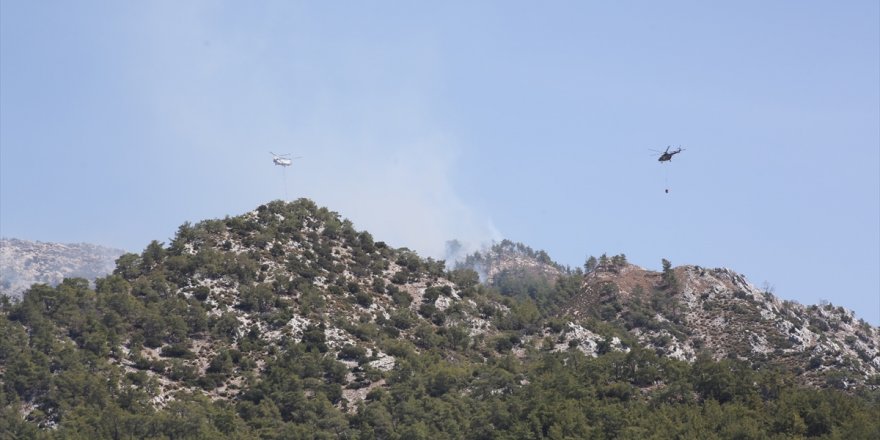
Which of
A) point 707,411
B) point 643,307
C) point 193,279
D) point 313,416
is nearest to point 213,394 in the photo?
point 313,416

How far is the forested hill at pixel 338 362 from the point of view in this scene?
122562 millimetres

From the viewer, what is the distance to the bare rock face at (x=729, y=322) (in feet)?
511

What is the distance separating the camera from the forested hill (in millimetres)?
122562

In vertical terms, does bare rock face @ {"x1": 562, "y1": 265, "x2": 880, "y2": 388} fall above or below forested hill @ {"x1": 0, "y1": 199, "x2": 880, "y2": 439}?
above

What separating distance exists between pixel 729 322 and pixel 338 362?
58058mm

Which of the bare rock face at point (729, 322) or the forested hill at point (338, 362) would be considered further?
the bare rock face at point (729, 322)

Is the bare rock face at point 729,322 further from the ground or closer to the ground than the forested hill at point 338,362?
further from the ground

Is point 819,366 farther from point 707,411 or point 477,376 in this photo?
point 477,376

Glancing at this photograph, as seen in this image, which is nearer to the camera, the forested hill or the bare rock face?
the forested hill

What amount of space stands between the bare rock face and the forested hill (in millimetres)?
982

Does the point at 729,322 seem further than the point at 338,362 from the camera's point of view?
Yes

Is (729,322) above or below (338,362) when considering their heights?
above

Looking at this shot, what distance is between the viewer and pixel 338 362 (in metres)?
139

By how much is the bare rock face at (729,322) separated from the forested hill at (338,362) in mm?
982
